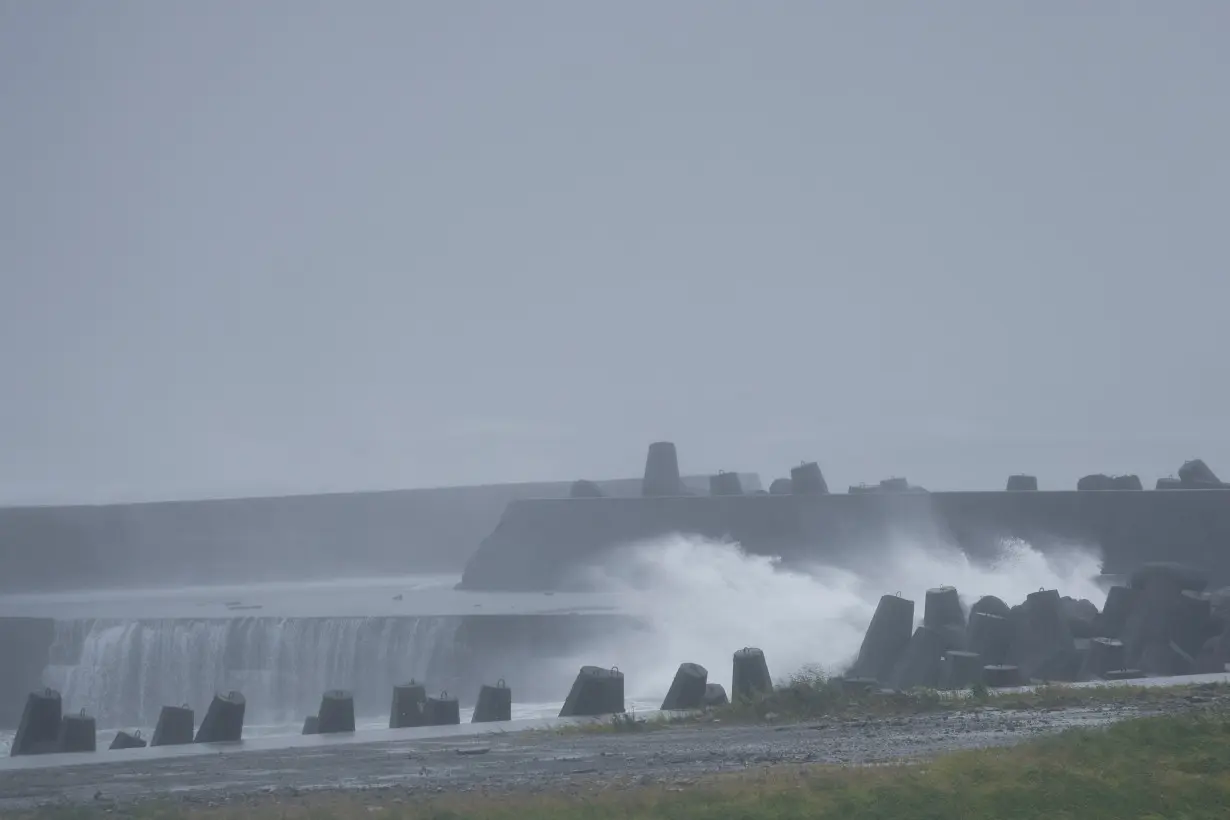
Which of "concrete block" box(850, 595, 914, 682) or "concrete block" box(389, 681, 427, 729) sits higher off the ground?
"concrete block" box(850, 595, 914, 682)

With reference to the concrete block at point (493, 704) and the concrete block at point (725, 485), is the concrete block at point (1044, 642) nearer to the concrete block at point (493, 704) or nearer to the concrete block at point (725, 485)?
the concrete block at point (493, 704)

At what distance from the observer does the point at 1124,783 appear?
9.92 m

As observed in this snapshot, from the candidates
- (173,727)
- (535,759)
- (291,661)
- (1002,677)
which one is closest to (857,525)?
(291,661)

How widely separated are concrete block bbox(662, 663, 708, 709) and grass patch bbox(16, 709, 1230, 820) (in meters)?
6.46

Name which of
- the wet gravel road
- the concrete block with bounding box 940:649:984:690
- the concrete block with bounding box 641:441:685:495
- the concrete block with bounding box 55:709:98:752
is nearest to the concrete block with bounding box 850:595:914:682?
the concrete block with bounding box 940:649:984:690

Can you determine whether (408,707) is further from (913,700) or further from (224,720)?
(913,700)

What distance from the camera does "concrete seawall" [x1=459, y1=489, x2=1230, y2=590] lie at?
40.7 metres

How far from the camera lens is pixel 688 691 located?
57.2 ft

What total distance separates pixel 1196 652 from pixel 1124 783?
51.2 feet

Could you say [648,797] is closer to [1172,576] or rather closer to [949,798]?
[949,798]

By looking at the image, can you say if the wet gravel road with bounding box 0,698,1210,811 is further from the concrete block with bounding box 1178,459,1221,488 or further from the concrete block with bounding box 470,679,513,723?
the concrete block with bounding box 1178,459,1221,488

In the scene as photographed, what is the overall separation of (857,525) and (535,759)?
33.5 metres

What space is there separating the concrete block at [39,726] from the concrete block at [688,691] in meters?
7.04

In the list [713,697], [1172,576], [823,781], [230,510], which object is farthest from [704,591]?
[230,510]
